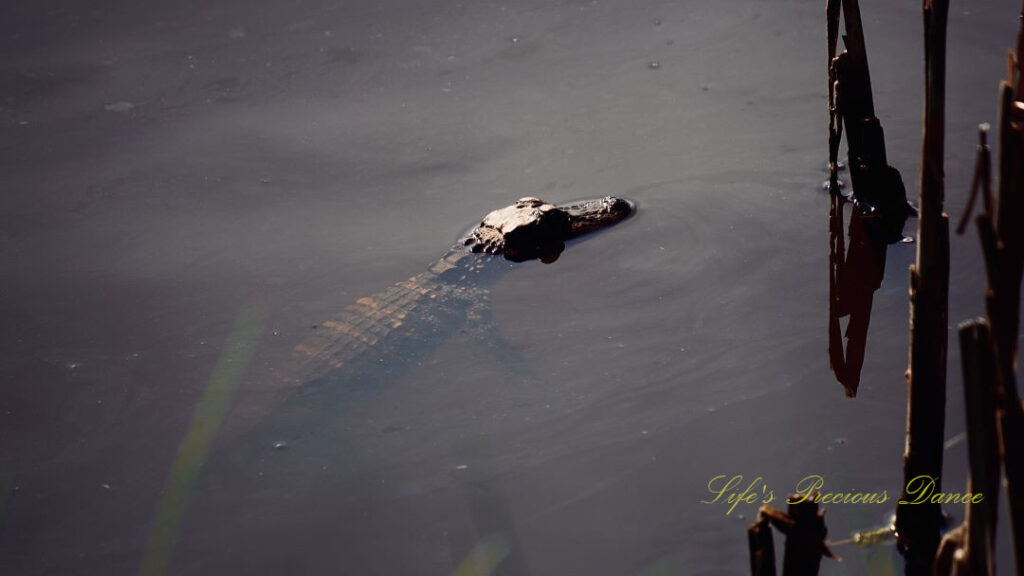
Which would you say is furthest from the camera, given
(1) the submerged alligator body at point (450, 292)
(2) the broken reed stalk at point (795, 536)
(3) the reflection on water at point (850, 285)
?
(1) the submerged alligator body at point (450, 292)

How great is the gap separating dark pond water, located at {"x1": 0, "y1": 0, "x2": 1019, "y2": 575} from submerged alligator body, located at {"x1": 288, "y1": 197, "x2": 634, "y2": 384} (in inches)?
2.8

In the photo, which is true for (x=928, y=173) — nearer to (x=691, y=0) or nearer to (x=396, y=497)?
(x=396, y=497)

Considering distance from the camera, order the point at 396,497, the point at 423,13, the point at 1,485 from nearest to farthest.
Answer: the point at 396,497 < the point at 1,485 < the point at 423,13

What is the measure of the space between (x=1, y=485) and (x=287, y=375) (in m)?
0.95

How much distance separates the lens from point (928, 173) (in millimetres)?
1767

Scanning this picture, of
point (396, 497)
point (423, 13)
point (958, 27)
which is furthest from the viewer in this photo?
point (423, 13)

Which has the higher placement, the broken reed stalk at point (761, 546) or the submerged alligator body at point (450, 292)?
the broken reed stalk at point (761, 546)

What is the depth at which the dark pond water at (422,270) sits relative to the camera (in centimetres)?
265

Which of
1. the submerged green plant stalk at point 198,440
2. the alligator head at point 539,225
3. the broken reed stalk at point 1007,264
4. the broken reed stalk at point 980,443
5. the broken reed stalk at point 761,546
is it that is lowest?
the submerged green plant stalk at point 198,440

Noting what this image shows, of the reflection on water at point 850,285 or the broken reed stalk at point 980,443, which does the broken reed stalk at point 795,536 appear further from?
the reflection on water at point 850,285

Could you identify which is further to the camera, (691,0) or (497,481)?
(691,0)

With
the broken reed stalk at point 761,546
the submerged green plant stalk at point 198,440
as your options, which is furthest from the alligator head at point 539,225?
the broken reed stalk at point 761,546

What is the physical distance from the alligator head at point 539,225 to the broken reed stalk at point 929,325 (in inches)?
77.1

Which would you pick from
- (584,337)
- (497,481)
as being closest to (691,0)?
(584,337)
